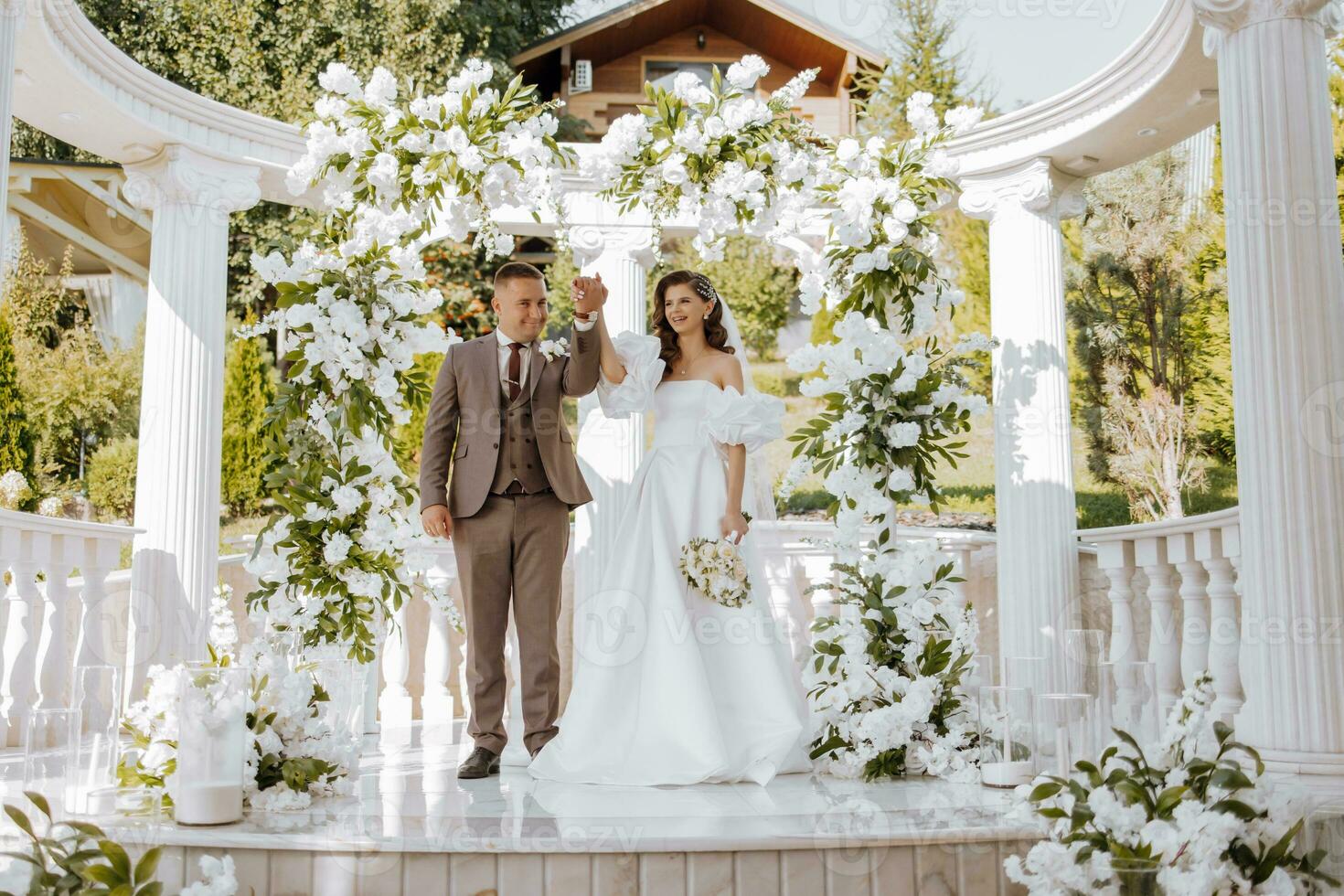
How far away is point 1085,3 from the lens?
36.4 feet

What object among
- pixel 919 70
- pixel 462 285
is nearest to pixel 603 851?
pixel 462 285

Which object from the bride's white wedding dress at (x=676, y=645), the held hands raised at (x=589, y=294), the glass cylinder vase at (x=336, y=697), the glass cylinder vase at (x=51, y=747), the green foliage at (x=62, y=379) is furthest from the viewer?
the green foliage at (x=62, y=379)

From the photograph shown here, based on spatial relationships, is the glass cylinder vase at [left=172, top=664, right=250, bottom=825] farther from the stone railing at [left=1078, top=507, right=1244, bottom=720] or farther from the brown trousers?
the stone railing at [left=1078, top=507, right=1244, bottom=720]

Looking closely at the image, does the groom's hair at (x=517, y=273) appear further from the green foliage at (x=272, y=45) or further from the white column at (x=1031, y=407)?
the green foliage at (x=272, y=45)

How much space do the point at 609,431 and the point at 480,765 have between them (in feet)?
8.72

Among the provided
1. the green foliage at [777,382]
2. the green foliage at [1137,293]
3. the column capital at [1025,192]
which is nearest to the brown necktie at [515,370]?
the column capital at [1025,192]

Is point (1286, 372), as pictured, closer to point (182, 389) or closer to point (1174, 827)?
point (1174, 827)

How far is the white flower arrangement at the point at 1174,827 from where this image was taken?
2697 mm

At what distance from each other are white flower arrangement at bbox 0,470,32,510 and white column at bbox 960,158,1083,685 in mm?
10450

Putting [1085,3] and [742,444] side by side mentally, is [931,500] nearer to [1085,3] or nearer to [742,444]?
[742,444]

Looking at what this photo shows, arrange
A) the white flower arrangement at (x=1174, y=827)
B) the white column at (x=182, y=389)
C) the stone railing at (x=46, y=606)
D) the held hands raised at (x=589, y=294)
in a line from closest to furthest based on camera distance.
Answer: the white flower arrangement at (x=1174, y=827) → the held hands raised at (x=589, y=294) → the stone railing at (x=46, y=606) → the white column at (x=182, y=389)

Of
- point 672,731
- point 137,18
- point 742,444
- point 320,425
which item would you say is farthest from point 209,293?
point 137,18

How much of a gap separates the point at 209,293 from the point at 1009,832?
510cm

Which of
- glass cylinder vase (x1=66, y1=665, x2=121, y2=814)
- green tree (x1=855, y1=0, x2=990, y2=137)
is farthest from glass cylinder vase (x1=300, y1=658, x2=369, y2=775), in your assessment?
green tree (x1=855, y1=0, x2=990, y2=137)
